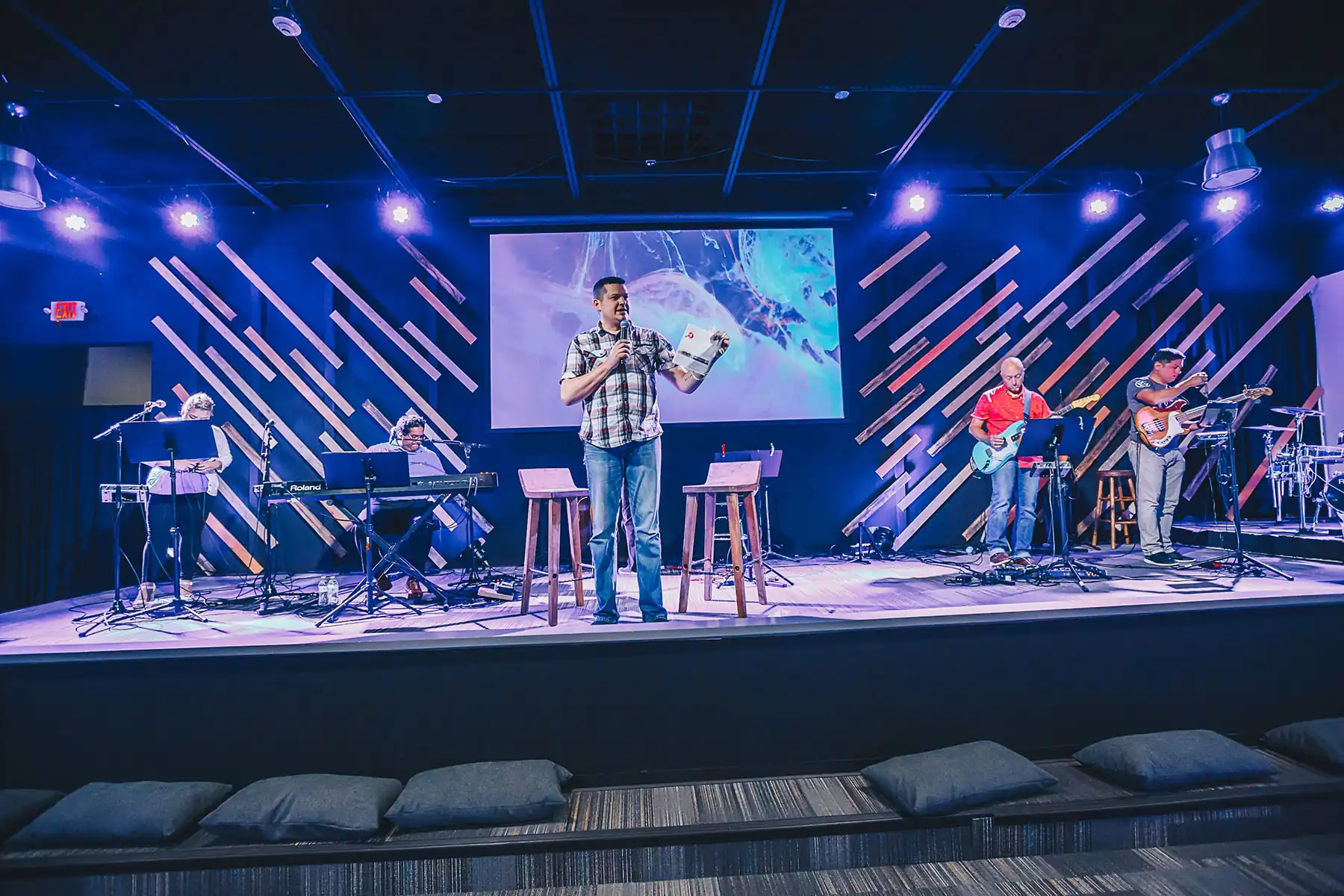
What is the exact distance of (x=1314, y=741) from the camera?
2027 mm

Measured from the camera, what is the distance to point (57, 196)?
609cm

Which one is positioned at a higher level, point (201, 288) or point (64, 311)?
point (201, 288)

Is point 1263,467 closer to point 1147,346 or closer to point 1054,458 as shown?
point 1147,346

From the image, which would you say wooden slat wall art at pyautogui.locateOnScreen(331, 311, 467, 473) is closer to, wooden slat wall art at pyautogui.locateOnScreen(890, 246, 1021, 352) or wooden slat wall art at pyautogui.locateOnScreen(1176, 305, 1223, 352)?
wooden slat wall art at pyautogui.locateOnScreen(890, 246, 1021, 352)

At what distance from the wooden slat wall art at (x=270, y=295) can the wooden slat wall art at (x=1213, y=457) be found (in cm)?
873

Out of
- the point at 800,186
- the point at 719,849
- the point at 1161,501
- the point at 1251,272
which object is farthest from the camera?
the point at 1251,272

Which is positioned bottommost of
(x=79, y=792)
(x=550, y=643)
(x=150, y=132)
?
(x=79, y=792)

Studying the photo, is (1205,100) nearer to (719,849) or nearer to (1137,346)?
(1137,346)

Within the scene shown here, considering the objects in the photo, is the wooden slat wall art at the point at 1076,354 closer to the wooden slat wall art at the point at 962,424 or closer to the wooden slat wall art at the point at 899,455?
the wooden slat wall art at the point at 962,424

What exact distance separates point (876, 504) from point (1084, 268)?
11.0 feet

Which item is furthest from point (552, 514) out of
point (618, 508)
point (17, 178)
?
point (17, 178)

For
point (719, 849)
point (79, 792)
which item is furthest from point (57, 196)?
point (719, 849)

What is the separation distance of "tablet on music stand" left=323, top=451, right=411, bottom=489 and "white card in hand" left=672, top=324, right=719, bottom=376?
1.80 meters

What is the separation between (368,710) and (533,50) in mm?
4457
